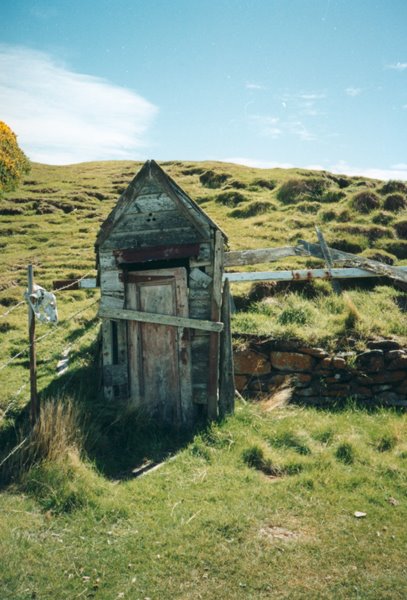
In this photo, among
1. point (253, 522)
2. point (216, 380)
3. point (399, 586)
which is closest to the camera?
point (399, 586)

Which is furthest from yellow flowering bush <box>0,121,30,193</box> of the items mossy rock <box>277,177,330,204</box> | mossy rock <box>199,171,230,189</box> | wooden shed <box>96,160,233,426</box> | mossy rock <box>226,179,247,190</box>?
wooden shed <box>96,160,233,426</box>

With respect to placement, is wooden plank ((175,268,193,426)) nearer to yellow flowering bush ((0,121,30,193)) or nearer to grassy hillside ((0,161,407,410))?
grassy hillside ((0,161,407,410))

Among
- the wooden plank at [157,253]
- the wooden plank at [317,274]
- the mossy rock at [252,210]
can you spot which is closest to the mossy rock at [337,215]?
the mossy rock at [252,210]

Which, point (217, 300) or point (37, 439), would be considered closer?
point (37, 439)

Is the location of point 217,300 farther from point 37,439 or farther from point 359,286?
point 359,286

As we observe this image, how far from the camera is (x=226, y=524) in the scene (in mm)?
5543

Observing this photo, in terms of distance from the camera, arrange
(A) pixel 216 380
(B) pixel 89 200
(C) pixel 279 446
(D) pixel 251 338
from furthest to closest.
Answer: (B) pixel 89 200
(D) pixel 251 338
(A) pixel 216 380
(C) pixel 279 446

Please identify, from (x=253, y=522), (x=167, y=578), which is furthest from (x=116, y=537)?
(x=253, y=522)

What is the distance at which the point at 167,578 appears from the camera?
480cm

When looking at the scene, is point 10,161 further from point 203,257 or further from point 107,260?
point 203,257

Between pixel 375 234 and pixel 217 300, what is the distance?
9.52 meters

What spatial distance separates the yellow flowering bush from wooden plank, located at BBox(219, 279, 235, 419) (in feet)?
84.4

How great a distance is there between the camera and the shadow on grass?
6.94 metres

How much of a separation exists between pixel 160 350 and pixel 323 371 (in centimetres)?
293
